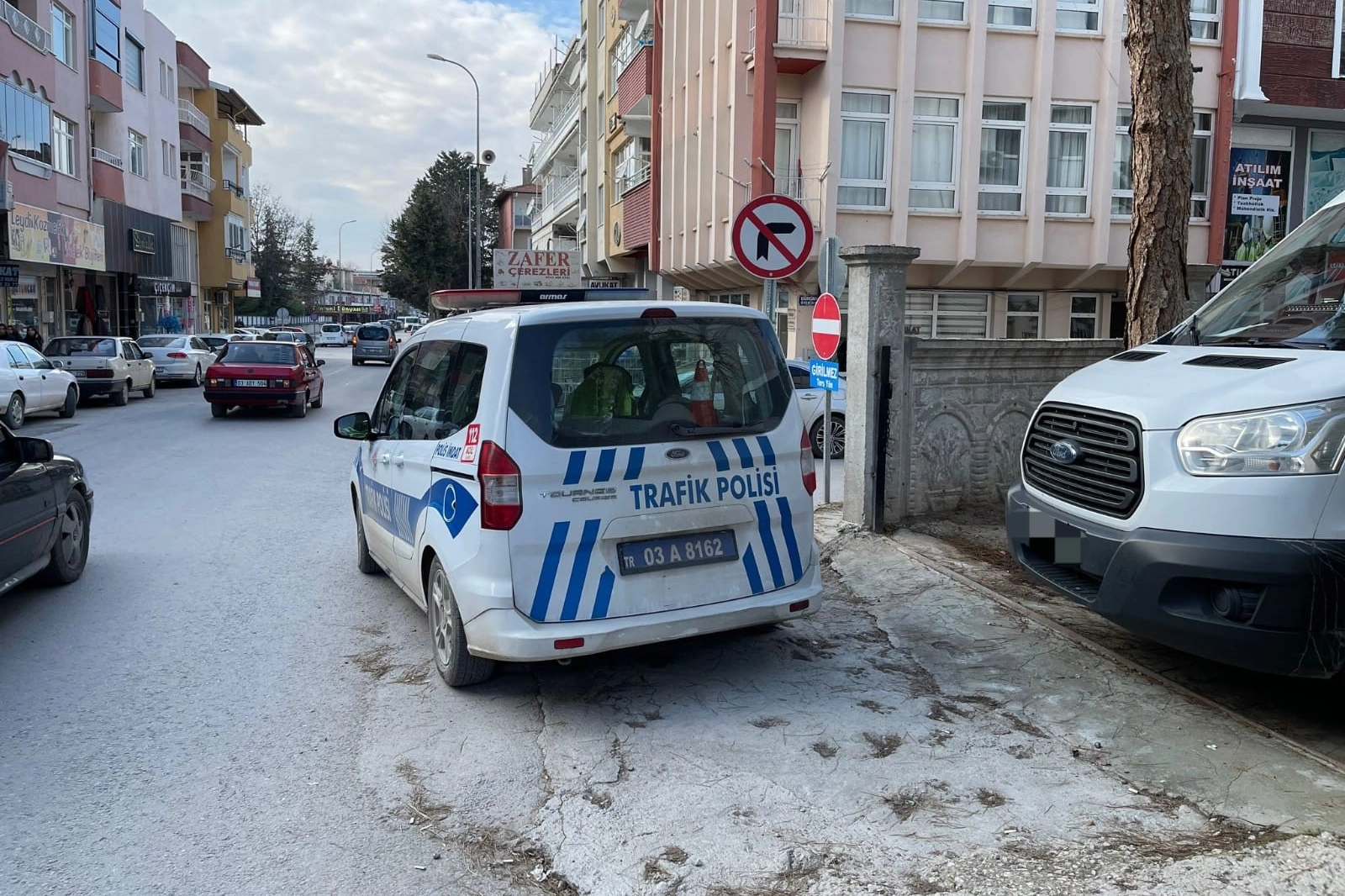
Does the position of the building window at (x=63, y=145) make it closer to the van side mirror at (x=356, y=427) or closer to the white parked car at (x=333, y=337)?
the van side mirror at (x=356, y=427)

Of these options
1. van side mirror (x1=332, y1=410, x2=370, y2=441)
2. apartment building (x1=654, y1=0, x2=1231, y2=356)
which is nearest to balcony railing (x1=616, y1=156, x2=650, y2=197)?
apartment building (x1=654, y1=0, x2=1231, y2=356)

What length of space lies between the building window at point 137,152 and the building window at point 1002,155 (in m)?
30.8

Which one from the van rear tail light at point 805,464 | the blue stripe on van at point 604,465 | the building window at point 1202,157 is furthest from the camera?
the building window at point 1202,157

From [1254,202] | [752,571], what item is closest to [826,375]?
[752,571]

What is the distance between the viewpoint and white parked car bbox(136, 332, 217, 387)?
29.2 metres

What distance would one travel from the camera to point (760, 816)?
4043 millimetres

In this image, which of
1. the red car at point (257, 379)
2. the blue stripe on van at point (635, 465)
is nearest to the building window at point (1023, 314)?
the red car at point (257, 379)

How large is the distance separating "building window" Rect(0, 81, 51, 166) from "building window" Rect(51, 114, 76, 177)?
0.47m

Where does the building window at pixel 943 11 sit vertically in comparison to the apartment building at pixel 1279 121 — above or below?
above

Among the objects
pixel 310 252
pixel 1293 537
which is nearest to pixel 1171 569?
pixel 1293 537

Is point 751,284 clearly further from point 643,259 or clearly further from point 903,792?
point 903,792

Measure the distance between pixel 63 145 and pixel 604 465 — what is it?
33738mm

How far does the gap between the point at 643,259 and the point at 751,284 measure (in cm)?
1108

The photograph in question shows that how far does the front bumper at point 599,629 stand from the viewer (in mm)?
4883
